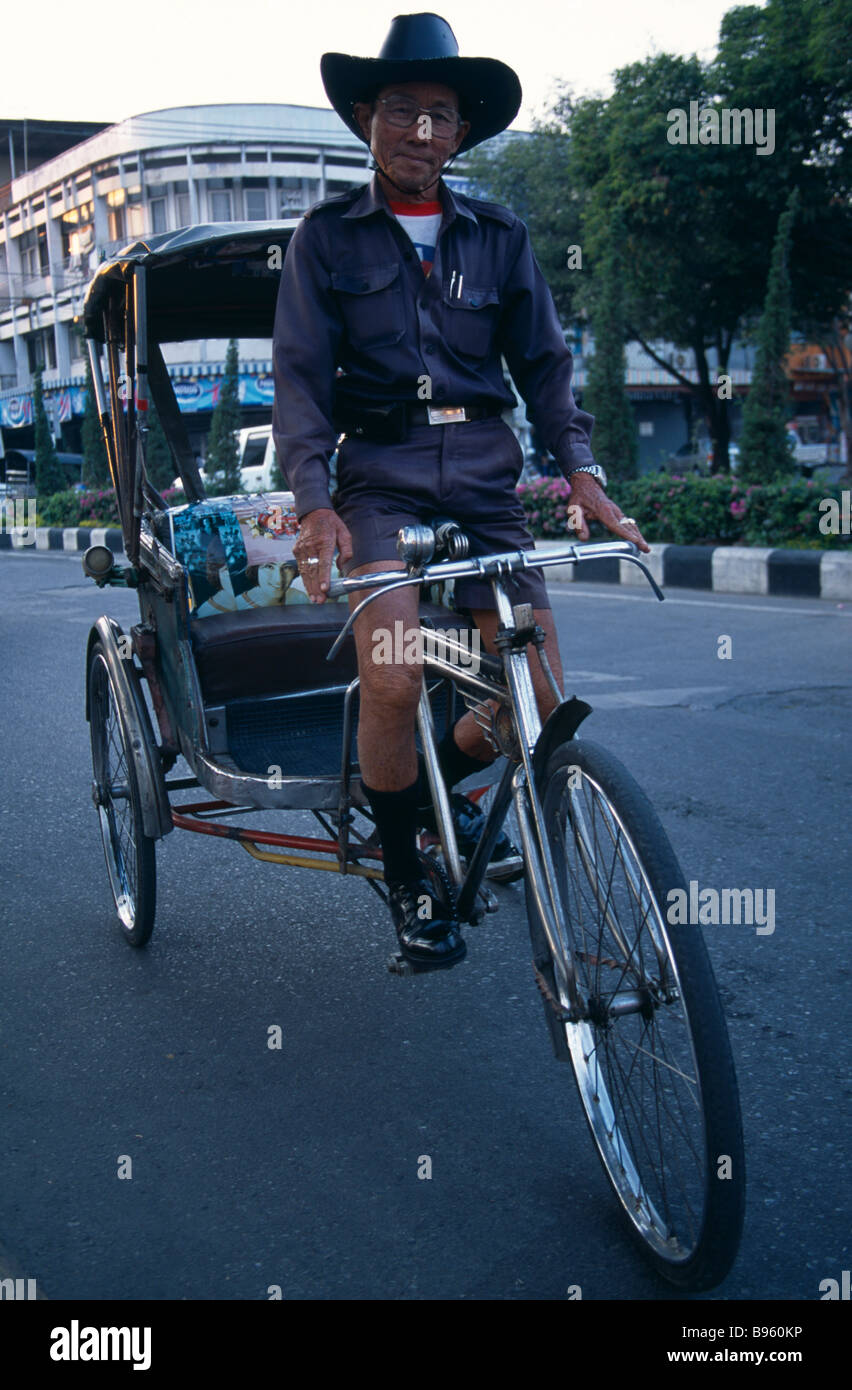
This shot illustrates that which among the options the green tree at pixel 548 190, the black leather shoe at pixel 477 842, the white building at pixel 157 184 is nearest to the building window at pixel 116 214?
the white building at pixel 157 184

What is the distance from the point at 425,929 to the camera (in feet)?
8.70

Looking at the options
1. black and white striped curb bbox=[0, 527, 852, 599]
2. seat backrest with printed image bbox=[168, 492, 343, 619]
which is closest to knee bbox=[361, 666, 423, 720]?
seat backrest with printed image bbox=[168, 492, 343, 619]

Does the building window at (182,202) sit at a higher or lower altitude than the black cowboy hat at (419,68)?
higher

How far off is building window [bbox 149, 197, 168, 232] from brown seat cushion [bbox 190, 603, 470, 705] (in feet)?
130

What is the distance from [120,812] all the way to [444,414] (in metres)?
1.69

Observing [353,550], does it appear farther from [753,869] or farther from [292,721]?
[753,869]

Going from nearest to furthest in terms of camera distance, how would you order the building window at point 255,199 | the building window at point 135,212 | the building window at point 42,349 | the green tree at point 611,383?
the green tree at point 611,383 < the building window at point 255,199 < the building window at point 135,212 < the building window at point 42,349

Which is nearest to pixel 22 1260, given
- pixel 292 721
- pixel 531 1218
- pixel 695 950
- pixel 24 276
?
pixel 531 1218

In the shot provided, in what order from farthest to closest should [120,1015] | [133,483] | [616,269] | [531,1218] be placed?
1. [616,269]
2. [133,483]
3. [120,1015]
4. [531,1218]

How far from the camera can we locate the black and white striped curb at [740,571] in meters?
10.3

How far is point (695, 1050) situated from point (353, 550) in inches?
48.6

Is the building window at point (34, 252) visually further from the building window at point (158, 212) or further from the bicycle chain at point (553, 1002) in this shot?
the bicycle chain at point (553, 1002)

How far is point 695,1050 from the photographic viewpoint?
186 cm

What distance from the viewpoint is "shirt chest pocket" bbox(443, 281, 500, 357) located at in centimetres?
270
